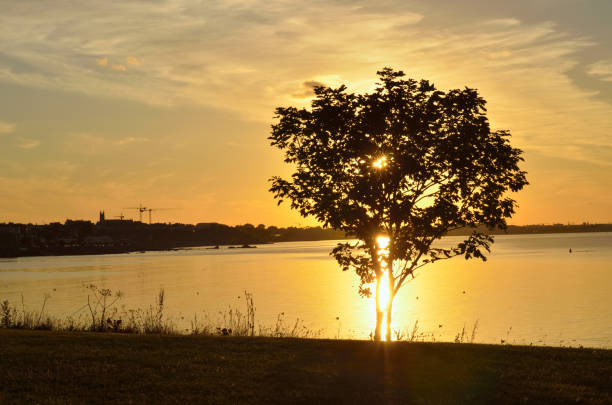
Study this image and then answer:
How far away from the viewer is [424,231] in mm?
20703

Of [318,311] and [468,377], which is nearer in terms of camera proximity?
[468,377]

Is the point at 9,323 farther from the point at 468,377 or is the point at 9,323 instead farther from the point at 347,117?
the point at 468,377

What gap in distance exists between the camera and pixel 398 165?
65.8ft

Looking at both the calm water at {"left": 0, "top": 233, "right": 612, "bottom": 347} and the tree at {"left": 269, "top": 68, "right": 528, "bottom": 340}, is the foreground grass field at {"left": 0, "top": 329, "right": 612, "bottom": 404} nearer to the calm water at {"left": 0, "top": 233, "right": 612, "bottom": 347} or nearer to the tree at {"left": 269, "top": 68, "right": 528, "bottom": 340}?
the tree at {"left": 269, "top": 68, "right": 528, "bottom": 340}

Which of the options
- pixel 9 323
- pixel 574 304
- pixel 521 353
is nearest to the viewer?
pixel 521 353

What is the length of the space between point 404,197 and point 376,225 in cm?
131

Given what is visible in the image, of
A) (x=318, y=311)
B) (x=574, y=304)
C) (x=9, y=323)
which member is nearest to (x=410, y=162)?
(x=9, y=323)

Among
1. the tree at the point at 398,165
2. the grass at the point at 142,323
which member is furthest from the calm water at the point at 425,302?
the tree at the point at 398,165

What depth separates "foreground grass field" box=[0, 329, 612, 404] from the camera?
1352cm

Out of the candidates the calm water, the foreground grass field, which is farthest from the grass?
the foreground grass field

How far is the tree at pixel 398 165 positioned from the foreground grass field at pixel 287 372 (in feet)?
13.0

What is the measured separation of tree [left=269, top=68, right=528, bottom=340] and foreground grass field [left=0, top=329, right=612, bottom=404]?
13.0ft

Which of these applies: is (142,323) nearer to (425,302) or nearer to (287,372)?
(287,372)

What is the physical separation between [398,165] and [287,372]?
7898mm
